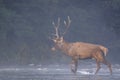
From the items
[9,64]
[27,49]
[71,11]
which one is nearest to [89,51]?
[9,64]

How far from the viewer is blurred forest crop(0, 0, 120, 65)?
26.3m

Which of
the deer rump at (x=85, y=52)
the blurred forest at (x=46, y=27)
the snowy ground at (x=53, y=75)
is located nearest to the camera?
the snowy ground at (x=53, y=75)

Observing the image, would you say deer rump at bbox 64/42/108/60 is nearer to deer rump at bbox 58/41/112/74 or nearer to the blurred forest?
deer rump at bbox 58/41/112/74

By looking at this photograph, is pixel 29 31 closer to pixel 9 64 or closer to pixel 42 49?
pixel 42 49

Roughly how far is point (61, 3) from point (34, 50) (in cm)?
296

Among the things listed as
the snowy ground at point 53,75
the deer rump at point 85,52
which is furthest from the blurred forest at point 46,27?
the snowy ground at point 53,75

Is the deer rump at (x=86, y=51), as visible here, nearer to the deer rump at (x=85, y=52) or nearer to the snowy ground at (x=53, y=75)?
the deer rump at (x=85, y=52)

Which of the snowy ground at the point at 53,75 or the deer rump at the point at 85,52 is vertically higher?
the deer rump at the point at 85,52

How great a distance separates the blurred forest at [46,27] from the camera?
26.3 meters

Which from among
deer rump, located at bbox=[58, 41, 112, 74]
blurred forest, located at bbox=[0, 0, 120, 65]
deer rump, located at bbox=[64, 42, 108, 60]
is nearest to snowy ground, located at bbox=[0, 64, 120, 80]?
deer rump, located at bbox=[58, 41, 112, 74]

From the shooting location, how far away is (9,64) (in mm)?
23922

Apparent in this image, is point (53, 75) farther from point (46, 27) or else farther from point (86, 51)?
point (46, 27)

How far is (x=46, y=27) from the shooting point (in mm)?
27500

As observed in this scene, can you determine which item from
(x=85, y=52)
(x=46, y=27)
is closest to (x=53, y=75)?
(x=85, y=52)
